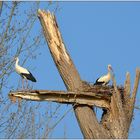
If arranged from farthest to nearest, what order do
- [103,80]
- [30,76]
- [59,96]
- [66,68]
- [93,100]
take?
[30,76] → [103,80] → [66,68] → [93,100] → [59,96]

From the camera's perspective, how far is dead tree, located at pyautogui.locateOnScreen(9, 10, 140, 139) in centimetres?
1190

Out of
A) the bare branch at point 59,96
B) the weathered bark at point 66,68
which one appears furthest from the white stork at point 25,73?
the bare branch at point 59,96

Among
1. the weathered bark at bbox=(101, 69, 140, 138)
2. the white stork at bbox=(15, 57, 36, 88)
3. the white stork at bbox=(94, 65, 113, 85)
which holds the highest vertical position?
the white stork at bbox=(15, 57, 36, 88)

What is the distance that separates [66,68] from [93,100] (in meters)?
0.76

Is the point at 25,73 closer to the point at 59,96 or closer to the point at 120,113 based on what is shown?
the point at 59,96

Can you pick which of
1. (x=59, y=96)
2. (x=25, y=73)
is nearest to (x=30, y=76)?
(x=25, y=73)

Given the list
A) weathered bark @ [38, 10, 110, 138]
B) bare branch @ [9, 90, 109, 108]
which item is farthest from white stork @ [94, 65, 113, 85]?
bare branch @ [9, 90, 109, 108]

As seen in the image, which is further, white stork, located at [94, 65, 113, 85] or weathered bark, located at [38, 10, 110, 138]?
white stork, located at [94, 65, 113, 85]

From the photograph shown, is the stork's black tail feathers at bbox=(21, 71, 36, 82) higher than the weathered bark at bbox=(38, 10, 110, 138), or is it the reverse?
the stork's black tail feathers at bbox=(21, 71, 36, 82)

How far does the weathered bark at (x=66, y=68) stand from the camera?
11.9 meters

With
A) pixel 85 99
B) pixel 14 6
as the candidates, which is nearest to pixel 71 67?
pixel 85 99

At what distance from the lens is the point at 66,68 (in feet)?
40.8

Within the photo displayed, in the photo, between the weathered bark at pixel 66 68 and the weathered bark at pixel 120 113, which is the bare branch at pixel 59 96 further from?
the weathered bark at pixel 120 113

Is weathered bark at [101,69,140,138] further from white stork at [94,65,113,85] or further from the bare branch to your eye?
white stork at [94,65,113,85]
